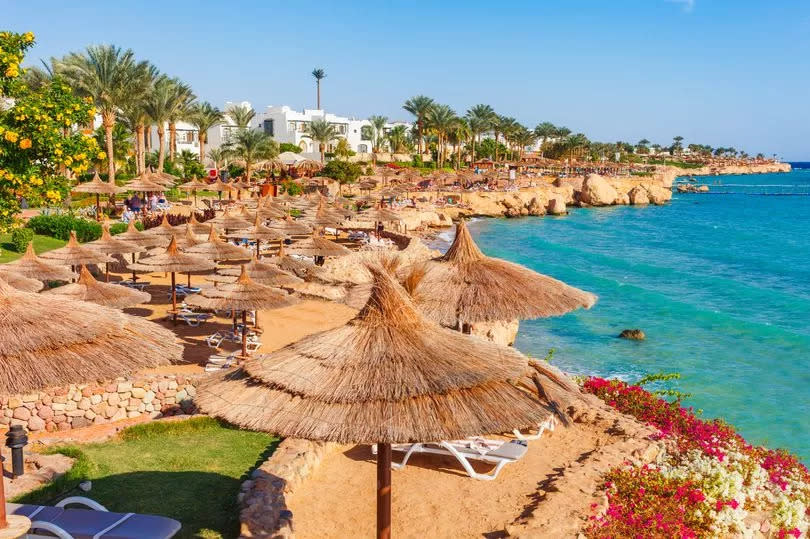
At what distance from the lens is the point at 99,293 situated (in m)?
14.8

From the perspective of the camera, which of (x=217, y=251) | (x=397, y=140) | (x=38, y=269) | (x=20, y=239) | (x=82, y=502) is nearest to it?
(x=82, y=502)

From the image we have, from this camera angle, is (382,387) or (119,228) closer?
(382,387)

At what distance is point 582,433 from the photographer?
1154cm

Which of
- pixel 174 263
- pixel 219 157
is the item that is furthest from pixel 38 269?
pixel 219 157

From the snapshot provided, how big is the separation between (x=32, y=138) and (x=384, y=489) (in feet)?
29.9

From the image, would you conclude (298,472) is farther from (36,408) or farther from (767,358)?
(767,358)

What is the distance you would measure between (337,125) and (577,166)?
4153 centimetres

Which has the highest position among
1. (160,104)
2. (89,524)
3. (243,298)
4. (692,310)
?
(160,104)

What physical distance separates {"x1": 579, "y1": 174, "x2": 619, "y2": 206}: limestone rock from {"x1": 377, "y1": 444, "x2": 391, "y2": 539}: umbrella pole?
83604mm

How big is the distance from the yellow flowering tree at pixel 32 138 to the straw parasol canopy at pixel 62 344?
559cm

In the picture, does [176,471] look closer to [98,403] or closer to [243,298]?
[98,403]

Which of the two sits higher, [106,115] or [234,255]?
[106,115]

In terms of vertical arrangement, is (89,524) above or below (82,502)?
above

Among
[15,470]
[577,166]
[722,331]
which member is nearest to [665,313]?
[722,331]
